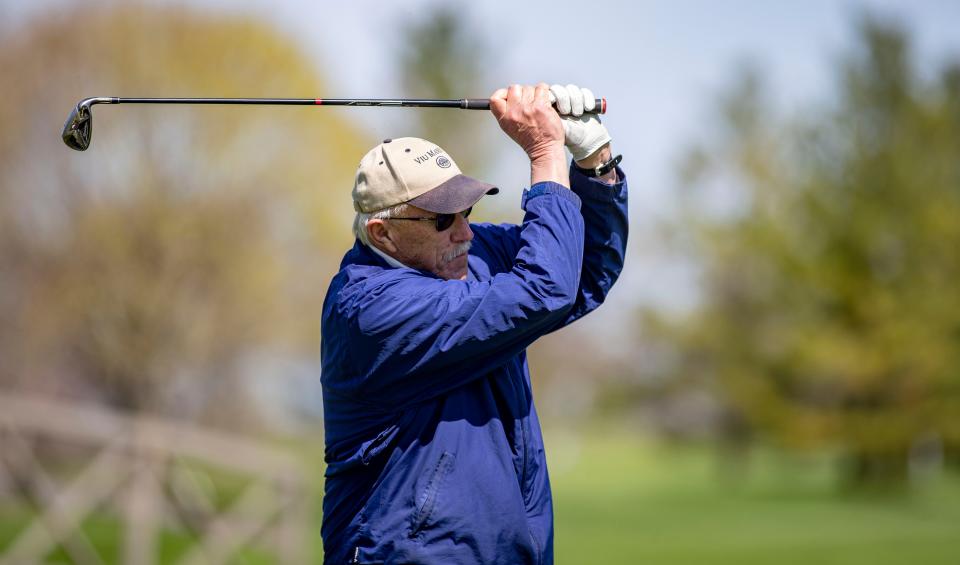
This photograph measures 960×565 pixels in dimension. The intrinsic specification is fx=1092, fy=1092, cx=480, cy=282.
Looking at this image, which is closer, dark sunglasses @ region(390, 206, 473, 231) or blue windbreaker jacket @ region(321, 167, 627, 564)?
blue windbreaker jacket @ region(321, 167, 627, 564)

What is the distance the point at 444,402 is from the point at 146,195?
1800 centimetres

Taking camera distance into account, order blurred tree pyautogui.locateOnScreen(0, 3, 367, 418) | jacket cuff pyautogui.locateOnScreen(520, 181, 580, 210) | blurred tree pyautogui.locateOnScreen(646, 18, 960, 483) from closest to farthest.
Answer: jacket cuff pyautogui.locateOnScreen(520, 181, 580, 210)
blurred tree pyautogui.locateOnScreen(0, 3, 367, 418)
blurred tree pyautogui.locateOnScreen(646, 18, 960, 483)

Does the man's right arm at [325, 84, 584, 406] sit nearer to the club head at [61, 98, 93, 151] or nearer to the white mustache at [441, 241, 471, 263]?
the white mustache at [441, 241, 471, 263]

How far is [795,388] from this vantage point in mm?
32094

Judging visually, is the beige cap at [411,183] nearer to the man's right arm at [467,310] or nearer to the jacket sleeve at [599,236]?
→ the man's right arm at [467,310]

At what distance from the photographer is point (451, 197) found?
10.8ft

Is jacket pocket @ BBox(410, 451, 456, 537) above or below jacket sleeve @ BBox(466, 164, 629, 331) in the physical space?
below

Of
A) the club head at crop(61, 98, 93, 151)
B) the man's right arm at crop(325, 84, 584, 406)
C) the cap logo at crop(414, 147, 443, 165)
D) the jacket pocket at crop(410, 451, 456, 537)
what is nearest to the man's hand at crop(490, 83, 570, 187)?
the man's right arm at crop(325, 84, 584, 406)

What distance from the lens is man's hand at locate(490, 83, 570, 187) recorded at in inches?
130

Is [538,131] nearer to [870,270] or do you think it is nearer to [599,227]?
[599,227]

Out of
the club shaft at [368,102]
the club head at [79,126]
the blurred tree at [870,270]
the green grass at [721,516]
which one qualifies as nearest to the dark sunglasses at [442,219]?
the club shaft at [368,102]

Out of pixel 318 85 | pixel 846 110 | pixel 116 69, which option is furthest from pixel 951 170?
pixel 116 69

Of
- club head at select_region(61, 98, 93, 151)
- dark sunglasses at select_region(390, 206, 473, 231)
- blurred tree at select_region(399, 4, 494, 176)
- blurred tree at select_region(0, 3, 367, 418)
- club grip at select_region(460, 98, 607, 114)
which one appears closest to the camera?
dark sunglasses at select_region(390, 206, 473, 231)

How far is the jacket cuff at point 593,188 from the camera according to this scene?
139 inches
